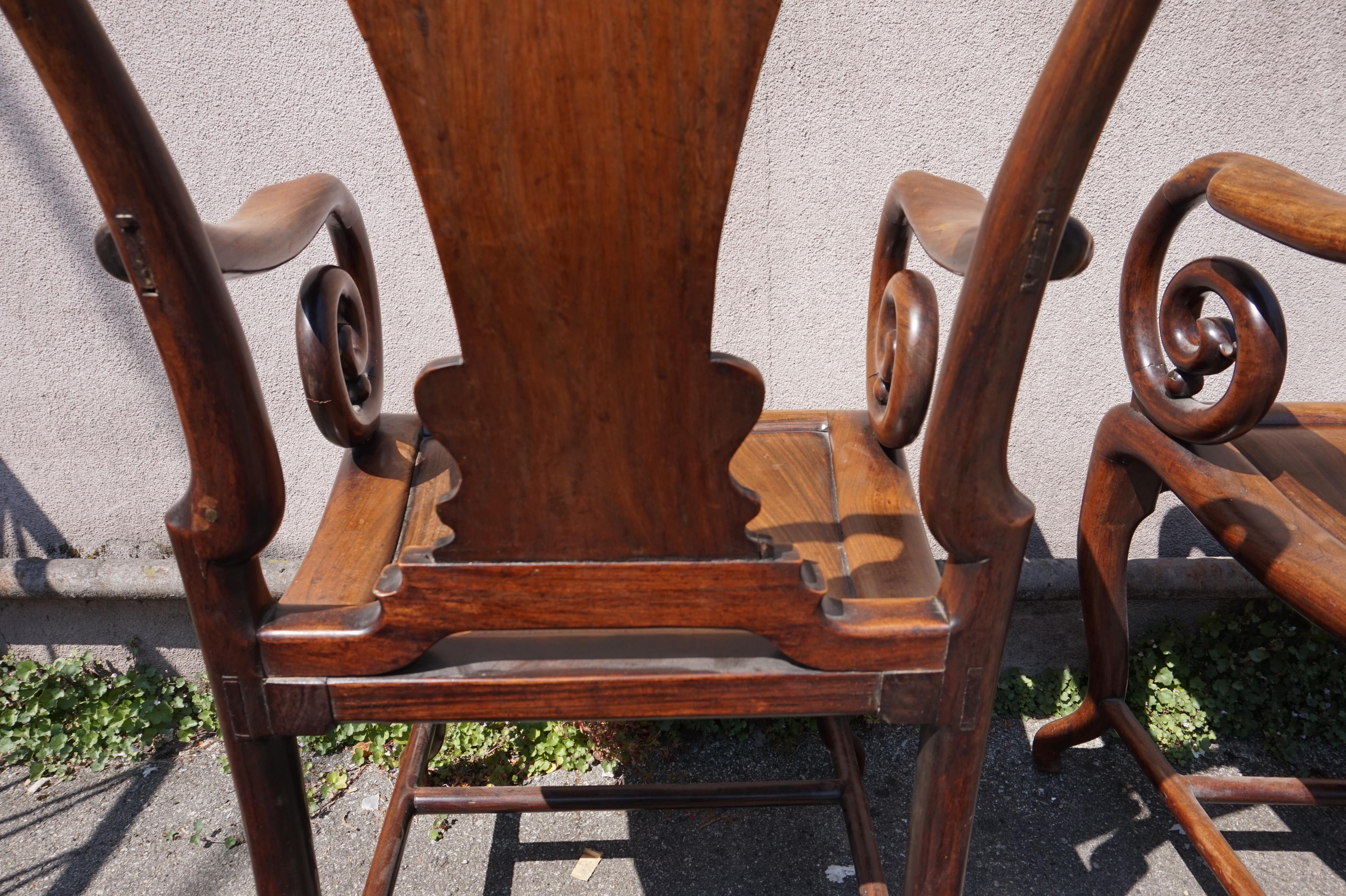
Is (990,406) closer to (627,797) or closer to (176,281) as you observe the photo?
(176,281)

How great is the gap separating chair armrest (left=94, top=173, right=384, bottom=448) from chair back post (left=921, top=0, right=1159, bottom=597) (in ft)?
2.14

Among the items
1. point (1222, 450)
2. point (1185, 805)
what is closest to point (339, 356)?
point (1222, 450)

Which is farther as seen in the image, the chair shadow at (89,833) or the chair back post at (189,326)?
the chair shadow at (89,833)

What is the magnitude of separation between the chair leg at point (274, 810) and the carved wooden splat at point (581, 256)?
312 mm

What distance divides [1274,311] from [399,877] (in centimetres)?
164

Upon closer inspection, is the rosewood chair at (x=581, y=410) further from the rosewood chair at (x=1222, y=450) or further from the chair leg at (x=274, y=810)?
the rosewood chair at (x=1222, y=450)

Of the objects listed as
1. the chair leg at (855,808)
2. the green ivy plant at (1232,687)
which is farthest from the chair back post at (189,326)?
the green ivy plant at (1232,687)

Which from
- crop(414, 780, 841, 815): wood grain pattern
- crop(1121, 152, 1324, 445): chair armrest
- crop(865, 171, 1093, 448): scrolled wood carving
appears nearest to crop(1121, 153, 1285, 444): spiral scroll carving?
crop(1121, 152, 1324, 445): chair armrest

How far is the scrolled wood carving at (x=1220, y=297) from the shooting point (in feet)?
3.34

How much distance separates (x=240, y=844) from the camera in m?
1.79

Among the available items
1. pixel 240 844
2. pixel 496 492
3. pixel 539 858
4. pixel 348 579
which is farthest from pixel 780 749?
pixel 496 492

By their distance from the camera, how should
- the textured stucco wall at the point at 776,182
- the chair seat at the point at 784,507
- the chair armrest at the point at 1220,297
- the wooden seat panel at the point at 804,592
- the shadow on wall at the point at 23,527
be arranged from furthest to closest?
the shadow on wall at the point at 23,527 < the textured stucco wall at the point at 776,182 < the chair seat at the point at 784,507 < the chair armrest at the point at 1220,297 < the wooden seat panel at the point at 804,592

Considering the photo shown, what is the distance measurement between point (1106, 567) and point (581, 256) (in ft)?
4.19

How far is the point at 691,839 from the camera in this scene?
1.80 metres
